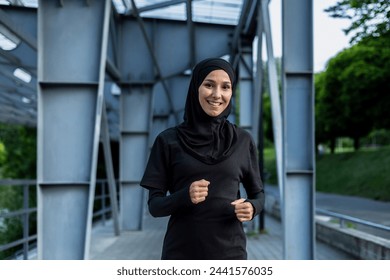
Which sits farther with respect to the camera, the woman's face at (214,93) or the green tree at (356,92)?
the green tree at (356,92)

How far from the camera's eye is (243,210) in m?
2.15

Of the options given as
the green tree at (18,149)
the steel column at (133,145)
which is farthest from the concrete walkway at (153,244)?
the green tree at (18,149)

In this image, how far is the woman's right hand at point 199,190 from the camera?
6.75 feet

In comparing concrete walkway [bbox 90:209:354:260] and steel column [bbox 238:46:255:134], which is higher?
steel column [bbox 238:46:255:134]

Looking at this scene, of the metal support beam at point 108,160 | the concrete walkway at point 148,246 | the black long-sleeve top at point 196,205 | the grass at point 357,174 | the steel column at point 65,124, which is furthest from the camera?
the grass at point 357,174

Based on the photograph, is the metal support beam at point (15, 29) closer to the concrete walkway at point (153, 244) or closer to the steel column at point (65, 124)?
the steel column at point (65, 124)

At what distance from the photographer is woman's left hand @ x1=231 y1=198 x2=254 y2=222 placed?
7.06ft

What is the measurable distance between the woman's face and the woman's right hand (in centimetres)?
36

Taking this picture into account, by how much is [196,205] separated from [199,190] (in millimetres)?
201

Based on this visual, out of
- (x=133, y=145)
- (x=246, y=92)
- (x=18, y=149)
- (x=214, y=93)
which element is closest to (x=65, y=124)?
(x=214, y=93)

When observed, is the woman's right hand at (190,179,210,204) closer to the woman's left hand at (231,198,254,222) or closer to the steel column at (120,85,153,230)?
the woman's left hand at (231,198,254,222)

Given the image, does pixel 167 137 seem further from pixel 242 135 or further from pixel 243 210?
pixel 243 210

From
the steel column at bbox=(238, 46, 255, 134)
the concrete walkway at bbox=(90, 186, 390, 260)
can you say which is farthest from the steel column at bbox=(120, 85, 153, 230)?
the steel column at bbox=(238, 46, 255, 134)

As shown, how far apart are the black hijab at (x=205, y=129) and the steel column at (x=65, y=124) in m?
4.47
